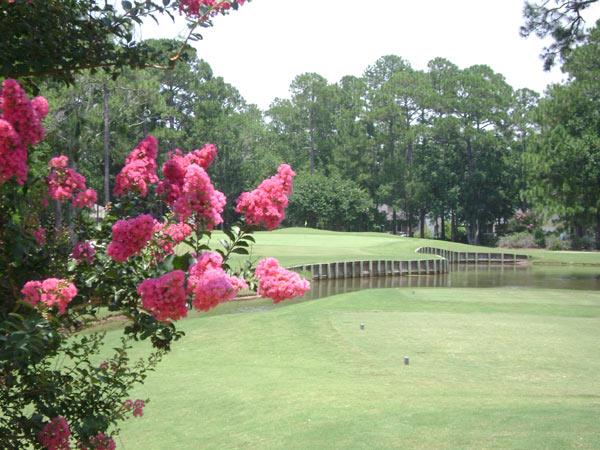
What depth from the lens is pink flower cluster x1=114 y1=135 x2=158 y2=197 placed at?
373cm

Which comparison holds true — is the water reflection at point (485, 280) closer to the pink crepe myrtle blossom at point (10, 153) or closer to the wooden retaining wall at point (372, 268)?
the wooden retaining wall at point (372, 268)

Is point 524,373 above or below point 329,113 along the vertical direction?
below

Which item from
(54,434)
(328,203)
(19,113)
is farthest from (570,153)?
(19,113)

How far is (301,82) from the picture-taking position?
7919 centimetres

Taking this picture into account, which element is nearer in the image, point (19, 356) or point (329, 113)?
point (19, 356)

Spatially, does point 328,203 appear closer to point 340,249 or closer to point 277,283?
point 340,249

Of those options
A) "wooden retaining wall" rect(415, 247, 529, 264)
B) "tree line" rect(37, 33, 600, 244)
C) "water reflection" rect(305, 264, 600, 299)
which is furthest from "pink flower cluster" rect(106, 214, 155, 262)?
"tree line" rect(37, 33, 600, 244)

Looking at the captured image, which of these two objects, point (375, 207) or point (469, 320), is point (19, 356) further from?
point (375, 207)

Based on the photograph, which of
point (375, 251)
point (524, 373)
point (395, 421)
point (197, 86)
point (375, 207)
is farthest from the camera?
point (375, 207)

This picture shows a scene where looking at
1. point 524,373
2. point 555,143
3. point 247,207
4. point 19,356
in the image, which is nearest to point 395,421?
point 524,373

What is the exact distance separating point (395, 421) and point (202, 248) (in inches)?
190

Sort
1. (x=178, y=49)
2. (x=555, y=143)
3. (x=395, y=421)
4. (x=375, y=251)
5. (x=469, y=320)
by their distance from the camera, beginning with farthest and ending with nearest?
1. (x=555, y=143)
2. (x=375, y=251)
3. (x=469, y=320)
4. (x=395, y=421)
5. (x=178, y=49)

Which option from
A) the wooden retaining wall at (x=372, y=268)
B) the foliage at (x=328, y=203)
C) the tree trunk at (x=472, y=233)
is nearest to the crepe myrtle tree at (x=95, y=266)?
the wooden retaining wall at (x=372, y=268)

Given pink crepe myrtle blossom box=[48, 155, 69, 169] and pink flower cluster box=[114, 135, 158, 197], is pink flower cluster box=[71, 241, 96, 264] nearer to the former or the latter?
pink flower cluster box=[114, 135, 158, 197]
